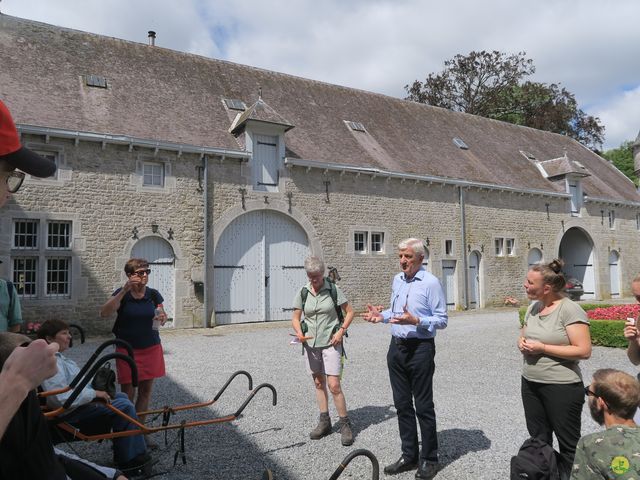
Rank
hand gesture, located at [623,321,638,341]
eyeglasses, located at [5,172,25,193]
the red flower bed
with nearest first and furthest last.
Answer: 1. eyeglasses, located at [5,172,25,193]
2. hand gesture, located at [623,321,638,341]
3. the red flower bed

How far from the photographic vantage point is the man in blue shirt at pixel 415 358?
12.3 feet

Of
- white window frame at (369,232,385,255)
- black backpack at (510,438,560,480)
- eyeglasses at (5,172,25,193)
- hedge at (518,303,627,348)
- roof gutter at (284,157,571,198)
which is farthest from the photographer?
white window frame at (369,232,385,255)

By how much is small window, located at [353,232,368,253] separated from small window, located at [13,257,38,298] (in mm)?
9075

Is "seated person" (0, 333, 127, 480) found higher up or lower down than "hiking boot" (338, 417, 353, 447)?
higher up

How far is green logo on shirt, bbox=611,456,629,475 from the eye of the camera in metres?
2.23

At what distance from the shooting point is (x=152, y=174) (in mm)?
13133

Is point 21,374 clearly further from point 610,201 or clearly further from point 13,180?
point 610,201

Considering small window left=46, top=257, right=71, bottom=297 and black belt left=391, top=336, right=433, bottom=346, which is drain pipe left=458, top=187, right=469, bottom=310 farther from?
black belt left=391, top=336, right=433, bottom=346

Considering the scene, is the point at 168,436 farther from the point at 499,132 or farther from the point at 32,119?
the point at 499,132

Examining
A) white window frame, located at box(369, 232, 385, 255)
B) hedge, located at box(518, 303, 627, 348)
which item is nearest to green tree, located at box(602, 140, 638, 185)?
white window frame, located at box(369, 232, 385, 255)

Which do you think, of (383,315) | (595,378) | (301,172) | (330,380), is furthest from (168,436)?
(301,172)

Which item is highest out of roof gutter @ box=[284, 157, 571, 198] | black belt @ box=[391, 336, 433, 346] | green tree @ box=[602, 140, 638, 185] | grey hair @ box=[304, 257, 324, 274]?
green tree @ box=[602, 140, 638, 185]

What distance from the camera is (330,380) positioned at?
14.9 ft

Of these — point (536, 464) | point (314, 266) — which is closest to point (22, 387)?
point (536, 464)
